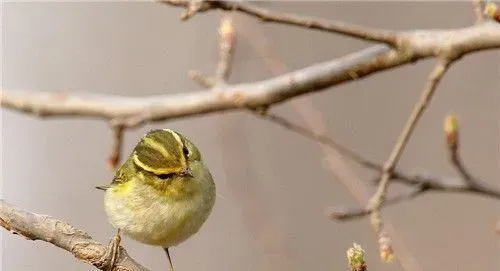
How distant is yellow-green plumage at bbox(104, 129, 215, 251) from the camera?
5.63 feet

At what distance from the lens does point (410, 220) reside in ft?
13.7

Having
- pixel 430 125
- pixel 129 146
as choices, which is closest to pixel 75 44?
pixel 129 146

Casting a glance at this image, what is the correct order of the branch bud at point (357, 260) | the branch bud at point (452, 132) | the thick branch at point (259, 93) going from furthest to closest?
the branch bud at point (452, 132), the branch bud at point (357, 260), the thick branch at point (259, 93)

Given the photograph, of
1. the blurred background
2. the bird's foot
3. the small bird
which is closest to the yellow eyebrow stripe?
the small bird

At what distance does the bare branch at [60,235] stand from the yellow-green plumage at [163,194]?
0.73 ft

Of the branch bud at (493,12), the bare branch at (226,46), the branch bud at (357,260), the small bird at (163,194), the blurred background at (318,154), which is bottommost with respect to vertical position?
the branch bud at (357,260)

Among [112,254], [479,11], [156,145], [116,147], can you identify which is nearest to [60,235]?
[112,254]

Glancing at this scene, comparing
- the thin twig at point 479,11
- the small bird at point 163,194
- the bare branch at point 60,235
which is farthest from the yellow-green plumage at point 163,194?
the thin twig at point 479,11

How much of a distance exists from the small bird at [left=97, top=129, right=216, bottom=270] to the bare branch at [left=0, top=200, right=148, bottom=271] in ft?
0.73

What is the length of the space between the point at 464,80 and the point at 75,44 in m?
2.63

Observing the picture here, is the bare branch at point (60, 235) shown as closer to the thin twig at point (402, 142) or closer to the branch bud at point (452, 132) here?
the thin twig at point (402, 142)

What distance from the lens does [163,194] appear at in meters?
1.85

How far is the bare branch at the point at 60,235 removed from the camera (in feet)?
4.83

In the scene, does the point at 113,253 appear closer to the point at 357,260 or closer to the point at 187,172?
the point at 187,172
